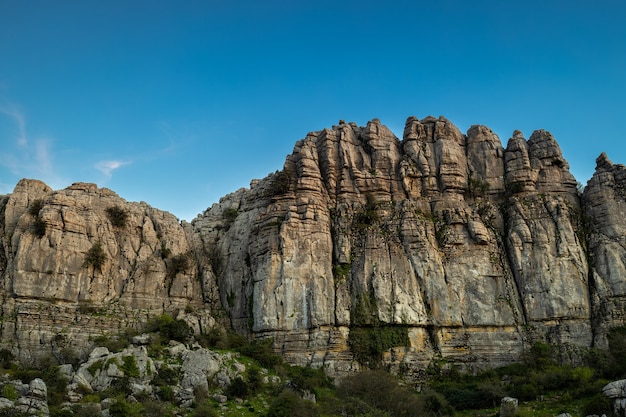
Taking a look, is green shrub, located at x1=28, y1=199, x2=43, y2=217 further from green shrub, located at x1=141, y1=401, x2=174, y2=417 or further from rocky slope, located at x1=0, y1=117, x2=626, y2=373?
green shrub, located at x1=141, y1=401, x2=174, y2=417

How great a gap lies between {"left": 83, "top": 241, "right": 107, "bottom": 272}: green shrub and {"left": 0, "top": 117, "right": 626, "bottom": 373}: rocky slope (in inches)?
10.5

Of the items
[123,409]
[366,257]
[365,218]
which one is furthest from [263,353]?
[365,218]

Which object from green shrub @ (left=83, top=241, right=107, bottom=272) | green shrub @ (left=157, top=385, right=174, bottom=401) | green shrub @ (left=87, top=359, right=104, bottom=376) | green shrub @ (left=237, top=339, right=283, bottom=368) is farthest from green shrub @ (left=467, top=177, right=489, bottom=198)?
green shrub @ (left=87, top=359, right=104, bottom=376)

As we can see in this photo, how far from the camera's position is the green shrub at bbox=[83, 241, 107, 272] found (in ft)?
163

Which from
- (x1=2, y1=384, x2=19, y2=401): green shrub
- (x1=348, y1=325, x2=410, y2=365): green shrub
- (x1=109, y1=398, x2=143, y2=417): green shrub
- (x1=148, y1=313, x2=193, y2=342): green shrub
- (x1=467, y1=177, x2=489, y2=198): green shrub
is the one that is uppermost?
(x1=467, y1=177, x2=489, y2=198): green shrub

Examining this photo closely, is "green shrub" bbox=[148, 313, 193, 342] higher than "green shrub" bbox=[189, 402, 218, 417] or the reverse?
higher

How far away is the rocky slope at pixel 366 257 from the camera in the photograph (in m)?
47.9

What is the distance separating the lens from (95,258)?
4997 cm

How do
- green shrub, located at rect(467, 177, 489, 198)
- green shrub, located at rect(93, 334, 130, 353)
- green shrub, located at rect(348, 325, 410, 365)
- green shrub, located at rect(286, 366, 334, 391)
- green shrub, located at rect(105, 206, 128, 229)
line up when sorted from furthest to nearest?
1. green shrub, located at rect(467, 177, 489, 198)
2. green shrub, located at rect(105, 206, 128, 229)
3. green shrub, located at rect(348, 325, 410, 365)
4. green shrub, located at rect(93, 334, 130, 353)
5. green shrub, located at rect(286, 366, 334, 391)

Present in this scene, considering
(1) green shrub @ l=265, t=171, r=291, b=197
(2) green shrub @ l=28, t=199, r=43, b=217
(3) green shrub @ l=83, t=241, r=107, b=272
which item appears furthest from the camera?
(1) green shrub @ l=265, t=171, r=291, b=197

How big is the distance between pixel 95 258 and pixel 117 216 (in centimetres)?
624

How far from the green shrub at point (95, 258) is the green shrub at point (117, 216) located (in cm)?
446

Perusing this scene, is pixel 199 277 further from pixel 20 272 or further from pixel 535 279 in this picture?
pixel 535 279

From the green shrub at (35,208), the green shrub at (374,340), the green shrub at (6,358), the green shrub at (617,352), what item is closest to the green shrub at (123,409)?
the green shrub at (6,358)
